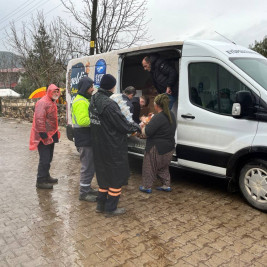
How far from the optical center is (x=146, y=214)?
14.2 feet

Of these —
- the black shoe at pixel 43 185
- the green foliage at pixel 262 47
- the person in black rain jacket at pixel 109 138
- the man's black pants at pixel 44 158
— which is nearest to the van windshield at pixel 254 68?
the person in black rain jacket at pixel 109 138

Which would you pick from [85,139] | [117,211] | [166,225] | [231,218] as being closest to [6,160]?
[85,139]

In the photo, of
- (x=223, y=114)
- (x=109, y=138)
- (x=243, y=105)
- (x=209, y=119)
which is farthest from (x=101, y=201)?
(x=243, y=105)

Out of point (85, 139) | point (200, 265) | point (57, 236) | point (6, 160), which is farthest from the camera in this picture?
point (6, 160)

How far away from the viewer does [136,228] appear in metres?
3.90

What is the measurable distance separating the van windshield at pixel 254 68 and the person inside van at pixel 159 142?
116 cm

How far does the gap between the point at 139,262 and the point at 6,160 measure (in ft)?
18.3

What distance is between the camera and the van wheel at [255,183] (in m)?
4.20

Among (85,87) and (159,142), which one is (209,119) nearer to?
(159,142)

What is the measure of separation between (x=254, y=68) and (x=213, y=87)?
65 centimetres

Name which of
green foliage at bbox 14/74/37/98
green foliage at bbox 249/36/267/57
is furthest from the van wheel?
green foliage at bbox 14/74/37/98

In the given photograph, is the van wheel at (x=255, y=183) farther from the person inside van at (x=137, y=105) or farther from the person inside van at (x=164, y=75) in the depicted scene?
the person inside van at (x=137, y=105)

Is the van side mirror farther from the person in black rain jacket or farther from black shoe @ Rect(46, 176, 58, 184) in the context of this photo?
black shoe @ Rect(46, 176, 58, 184)

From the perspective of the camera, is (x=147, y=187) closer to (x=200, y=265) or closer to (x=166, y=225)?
(x=166, y=225)
